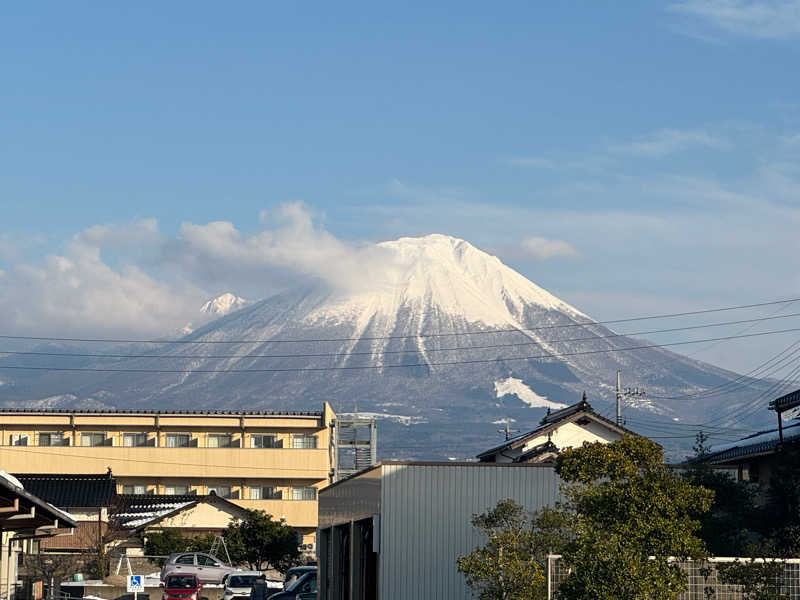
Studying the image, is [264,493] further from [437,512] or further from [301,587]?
[437,512]

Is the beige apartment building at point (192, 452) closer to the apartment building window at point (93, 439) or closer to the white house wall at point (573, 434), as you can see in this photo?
the apartment building window at point (93, 439)

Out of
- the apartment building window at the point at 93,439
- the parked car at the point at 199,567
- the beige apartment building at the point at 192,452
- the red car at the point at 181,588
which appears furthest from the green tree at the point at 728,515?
the apartment building window at the point at 93,439

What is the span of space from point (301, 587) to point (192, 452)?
193 feet

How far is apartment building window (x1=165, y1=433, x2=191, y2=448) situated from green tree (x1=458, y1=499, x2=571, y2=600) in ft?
248

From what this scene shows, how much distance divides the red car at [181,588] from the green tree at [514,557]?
20.6 meters

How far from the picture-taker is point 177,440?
334ft

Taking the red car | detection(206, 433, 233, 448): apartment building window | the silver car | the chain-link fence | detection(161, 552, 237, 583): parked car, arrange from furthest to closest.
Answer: detection(206, 433, 233, 448): apartment building window → detection(161, 552, 237, 583): parked car → the silver car → the red car → the chain-link fence

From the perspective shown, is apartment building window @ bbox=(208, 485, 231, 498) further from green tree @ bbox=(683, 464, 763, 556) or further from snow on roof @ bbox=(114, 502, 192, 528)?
green tree @ bbox=(683, 464, 763, 556)

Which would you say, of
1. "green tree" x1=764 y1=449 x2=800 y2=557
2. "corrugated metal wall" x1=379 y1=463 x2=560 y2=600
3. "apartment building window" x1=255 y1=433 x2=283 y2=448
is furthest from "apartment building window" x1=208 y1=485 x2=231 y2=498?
"green tree" x1=764 y1=449 x2=800 y2=557

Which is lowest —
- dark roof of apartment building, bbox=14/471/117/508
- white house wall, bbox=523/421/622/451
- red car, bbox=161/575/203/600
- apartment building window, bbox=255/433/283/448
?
red car, bbox=161/575/203/600

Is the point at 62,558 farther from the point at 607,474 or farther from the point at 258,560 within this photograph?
the point at 607,474

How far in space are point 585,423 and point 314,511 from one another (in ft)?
128

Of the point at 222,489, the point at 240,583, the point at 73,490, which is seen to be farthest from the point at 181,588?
the point at 222,489

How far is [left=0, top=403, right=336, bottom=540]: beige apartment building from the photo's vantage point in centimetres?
9950
